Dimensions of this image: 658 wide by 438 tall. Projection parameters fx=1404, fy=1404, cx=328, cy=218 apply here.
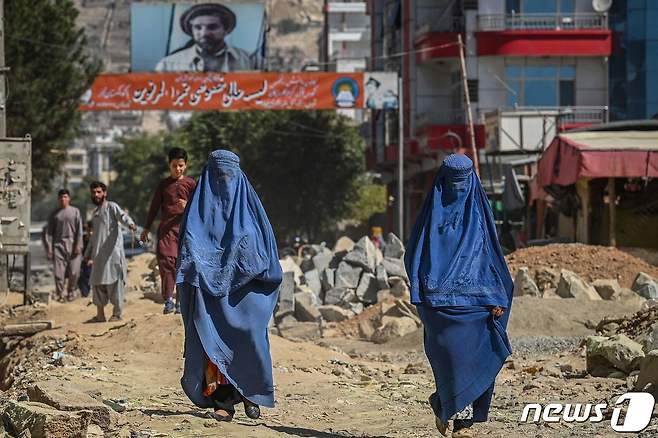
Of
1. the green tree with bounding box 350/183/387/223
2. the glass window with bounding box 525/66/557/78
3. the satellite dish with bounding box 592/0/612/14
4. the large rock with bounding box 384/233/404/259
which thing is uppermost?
the satellite dish with bounding box 592/0/612/14

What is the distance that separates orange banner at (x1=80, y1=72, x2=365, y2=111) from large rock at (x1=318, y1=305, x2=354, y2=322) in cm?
1668

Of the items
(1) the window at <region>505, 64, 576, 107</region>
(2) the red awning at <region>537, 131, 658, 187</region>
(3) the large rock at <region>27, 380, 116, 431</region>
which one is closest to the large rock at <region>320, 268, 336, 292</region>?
(2) the red awning at <region>537, 131, 658, 187</region>

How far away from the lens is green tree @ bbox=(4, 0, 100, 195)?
26922mm

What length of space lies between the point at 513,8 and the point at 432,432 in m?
31.6

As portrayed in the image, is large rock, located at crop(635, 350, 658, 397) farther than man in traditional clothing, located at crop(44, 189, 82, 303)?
No

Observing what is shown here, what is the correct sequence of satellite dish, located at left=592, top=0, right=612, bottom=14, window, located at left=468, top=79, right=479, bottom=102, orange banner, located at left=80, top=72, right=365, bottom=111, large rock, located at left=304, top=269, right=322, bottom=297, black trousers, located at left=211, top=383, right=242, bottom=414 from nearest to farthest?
black trousers, located at left=211, top=383, right=242, bottom=414
large rock, located at left=304, top=269, right=322, bottom=297
orange banner, located at left=80, top=72, right=365, bottom=111
satellite dish, located at left=592, top=0, right=612, bottom=14
window, located at left=468, top=79, right=479, bottom=102

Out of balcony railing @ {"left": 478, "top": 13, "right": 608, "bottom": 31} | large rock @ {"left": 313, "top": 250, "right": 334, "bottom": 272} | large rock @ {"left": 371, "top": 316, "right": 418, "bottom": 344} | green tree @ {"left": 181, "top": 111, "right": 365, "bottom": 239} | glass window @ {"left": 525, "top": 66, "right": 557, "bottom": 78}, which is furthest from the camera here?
green tree @ {"left": 181, "top": 111, "right": 365, "bottom": 239}

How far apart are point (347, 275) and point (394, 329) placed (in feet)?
14.3

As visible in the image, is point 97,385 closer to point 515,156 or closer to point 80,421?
point 80,421

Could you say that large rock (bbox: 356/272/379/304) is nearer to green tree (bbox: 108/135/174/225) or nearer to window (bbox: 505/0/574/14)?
window (bbox: 505/0/574/14)

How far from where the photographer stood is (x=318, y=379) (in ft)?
33.8

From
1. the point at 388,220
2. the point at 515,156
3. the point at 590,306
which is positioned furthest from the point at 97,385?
the point at 388,220

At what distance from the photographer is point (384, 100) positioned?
3425cm

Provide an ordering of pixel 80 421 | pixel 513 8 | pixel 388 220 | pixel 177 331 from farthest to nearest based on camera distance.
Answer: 1. pixel 388 220
2. pixel 513 8
3. pixel 177 331
4. pixel 80 421
